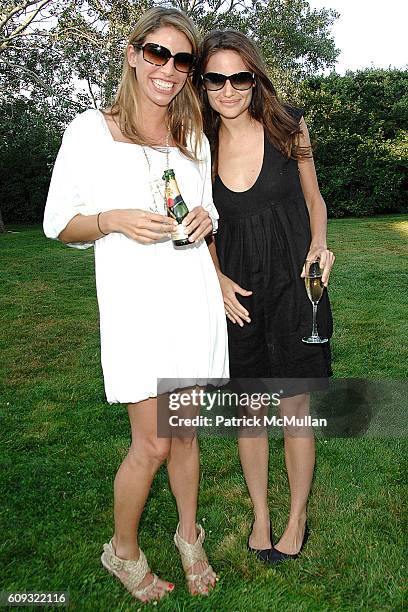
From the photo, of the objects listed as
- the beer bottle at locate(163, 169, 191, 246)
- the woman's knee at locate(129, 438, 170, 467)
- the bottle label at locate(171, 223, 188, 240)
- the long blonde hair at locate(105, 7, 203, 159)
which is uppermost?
the long blonde hair at locate(105, 7, 203, 159)

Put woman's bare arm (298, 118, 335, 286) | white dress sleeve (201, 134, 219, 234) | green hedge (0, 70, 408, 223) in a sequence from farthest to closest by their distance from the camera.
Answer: green hedge (0, 70, 408, 223)
woman's bare arm (298, 118, 335, 286)
white dress sleeve (201, 134, 219, 234)

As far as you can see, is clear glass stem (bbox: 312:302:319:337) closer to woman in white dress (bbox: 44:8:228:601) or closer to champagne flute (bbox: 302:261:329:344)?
champagne flute (bbox: 302:261:329:344)

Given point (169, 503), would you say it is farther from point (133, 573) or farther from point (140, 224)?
point (140, 224)

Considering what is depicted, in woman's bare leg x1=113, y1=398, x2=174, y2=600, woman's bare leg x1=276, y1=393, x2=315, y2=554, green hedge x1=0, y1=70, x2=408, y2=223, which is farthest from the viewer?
green hedge x1=0, y1=70, x2=408, y2=223

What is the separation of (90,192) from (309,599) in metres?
1.82

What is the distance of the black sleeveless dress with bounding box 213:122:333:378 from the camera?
2.51 meters

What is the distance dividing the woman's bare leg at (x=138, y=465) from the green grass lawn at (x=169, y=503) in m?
0.36

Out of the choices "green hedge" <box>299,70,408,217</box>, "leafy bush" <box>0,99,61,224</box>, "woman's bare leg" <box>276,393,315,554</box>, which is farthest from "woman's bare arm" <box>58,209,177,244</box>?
"leafy bush" <box>0,99,61,224</box>

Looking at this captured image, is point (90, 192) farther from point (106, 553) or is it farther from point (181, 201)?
point (106, 553)

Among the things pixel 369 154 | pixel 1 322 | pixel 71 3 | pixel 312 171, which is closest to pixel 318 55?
pixel 369 154

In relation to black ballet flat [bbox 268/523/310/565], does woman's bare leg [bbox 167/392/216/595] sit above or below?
above

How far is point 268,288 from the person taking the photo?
101 inches

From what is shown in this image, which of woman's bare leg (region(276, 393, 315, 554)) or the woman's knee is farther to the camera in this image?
woman's bare leg (region(276, 393, 315, 554))

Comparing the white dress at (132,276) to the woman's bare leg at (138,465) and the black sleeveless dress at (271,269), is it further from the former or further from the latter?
the black sleeveless dress at (271,269)
